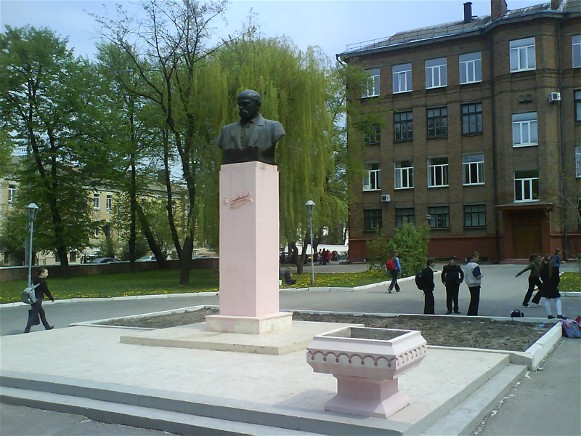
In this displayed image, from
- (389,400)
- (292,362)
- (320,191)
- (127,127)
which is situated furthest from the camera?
(127,127)

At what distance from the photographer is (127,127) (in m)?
39.9

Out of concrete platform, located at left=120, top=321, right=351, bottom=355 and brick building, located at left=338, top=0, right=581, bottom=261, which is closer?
concrete platform, located at left=120, top=321, right=351, bottom=355

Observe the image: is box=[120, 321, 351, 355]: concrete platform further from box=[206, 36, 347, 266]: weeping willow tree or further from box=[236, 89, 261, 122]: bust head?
box=[206, 36, 347, 266]: weeping willow tree

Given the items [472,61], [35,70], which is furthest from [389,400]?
[472,61]

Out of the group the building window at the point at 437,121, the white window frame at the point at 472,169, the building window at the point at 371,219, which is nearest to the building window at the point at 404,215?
the building window at the point at 371,219

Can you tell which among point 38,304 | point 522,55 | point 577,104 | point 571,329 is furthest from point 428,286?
point 522,55

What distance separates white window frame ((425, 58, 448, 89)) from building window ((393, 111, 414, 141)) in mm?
2679

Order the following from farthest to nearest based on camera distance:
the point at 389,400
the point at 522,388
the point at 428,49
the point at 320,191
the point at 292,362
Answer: the point at 428,49 → the point at 320,191 → the point at 292,362 → the point at 522,388 → the point at 389,400

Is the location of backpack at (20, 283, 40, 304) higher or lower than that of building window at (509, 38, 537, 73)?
lower

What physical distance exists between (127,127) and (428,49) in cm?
2293

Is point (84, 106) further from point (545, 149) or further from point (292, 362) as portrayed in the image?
point (292, 362)

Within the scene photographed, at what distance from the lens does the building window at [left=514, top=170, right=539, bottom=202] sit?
38.8 m

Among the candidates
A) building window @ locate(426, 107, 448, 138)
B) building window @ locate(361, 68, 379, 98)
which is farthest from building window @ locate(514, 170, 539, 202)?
building window @ locate(361, 68, 379, 98)

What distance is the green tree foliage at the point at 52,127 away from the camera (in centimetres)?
3641
